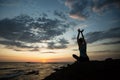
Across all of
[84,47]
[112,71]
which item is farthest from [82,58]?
[112,71]

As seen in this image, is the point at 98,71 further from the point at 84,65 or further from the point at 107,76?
the point at 84,65

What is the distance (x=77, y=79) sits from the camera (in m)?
8.04

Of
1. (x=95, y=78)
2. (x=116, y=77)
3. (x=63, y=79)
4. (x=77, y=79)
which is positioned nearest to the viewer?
(x=116, y=77)

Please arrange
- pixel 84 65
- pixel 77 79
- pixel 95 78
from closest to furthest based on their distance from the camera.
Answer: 1. pixel 95 78
2. pixel 77 79
3. pixel 84 65

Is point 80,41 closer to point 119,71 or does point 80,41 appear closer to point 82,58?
point 82,58

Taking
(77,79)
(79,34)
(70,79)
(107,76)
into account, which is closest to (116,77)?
(107,76)

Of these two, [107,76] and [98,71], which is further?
[98,71]

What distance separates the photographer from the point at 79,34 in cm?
1193

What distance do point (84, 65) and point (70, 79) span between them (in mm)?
2036

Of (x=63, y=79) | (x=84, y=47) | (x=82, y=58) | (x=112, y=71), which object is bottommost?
(x=63, y=79)

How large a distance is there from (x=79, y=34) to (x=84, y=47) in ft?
4.13

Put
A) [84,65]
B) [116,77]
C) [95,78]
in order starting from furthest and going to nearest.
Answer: [84,65] → [95,78] → [116,77]

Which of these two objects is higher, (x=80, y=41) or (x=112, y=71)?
(x=80, y=41)

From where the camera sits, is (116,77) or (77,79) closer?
(116,77)
